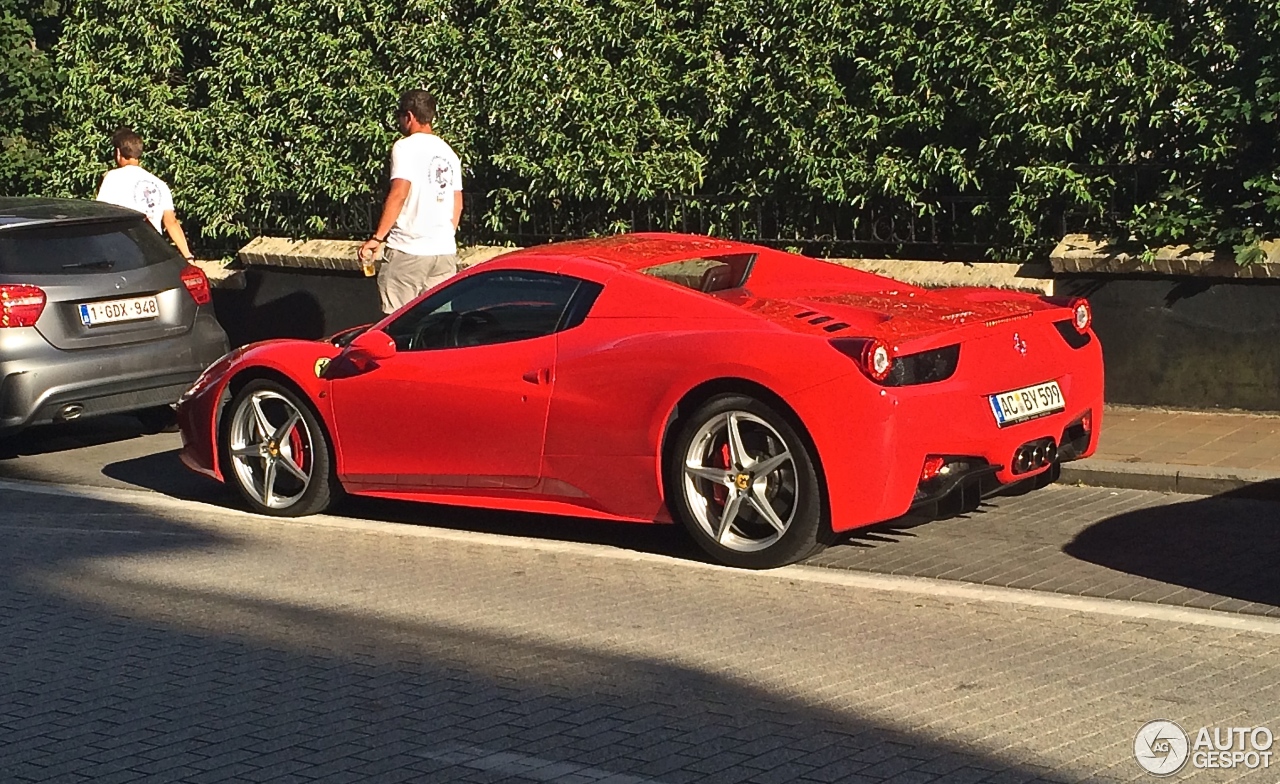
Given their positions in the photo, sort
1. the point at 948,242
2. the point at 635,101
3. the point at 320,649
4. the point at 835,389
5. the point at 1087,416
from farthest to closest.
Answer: the point at 635,101, the point at 948,242, the point at 1087,416, the point at 835,389, the point at 320,649

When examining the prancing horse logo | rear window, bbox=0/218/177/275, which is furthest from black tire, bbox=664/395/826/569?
rear window, bbox=0/218/177/275

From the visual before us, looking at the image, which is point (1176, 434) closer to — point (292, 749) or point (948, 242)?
point (948, 242)

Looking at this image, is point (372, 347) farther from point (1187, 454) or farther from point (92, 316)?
point (1187, 454)

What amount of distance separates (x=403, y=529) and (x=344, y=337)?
3.52 feet

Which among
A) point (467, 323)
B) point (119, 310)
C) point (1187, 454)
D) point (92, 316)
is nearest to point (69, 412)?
point (92, 316)

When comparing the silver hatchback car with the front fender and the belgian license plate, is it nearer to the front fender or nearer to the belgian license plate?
the front fender

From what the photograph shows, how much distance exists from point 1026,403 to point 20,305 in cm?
636

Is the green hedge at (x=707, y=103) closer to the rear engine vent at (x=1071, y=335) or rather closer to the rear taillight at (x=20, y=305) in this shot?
the rear engine vent at (x=1071, y=335)

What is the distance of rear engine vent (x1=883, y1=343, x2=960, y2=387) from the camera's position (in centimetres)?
730

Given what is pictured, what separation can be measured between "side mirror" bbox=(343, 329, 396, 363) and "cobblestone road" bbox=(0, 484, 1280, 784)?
0.98 m

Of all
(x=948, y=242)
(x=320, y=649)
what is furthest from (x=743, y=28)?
(x=320, y=649)

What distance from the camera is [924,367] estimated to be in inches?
291

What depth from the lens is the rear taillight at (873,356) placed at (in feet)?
23.7

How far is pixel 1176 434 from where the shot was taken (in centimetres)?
1045
